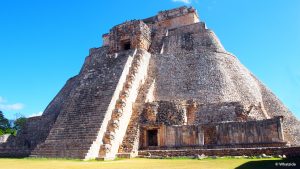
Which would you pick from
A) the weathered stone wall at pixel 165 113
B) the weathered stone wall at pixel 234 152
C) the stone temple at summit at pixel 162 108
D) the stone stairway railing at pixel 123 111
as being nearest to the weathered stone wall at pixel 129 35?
the stone temple at summit at pixel 162 108

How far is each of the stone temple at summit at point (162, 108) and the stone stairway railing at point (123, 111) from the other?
0.15 feet

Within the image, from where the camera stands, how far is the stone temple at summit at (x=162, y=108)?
45.7ft

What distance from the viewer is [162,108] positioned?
1614 cm

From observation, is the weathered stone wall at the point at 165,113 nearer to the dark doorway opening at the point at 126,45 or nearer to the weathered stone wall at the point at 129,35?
the weathered stone wall at the point at 129,35

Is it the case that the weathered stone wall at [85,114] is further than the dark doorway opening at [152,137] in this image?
No

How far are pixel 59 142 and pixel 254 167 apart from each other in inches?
378

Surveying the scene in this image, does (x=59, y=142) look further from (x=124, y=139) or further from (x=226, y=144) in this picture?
(x=226, y=144)

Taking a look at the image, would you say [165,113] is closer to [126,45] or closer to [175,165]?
[175,165]

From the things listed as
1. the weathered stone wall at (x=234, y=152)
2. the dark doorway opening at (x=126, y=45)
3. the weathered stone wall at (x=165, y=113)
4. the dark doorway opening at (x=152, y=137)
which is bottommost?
the weathered stone wall at (x=234, y=152)

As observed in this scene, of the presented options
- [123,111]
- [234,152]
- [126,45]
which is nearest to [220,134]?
[234,152]

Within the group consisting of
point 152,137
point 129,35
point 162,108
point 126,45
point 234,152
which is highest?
point 129,35

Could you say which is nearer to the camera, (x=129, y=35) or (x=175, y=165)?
(x=175, y=165)

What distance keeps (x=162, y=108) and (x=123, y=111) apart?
207 cm

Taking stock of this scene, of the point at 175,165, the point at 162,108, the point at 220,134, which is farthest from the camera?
the point at 162,108
